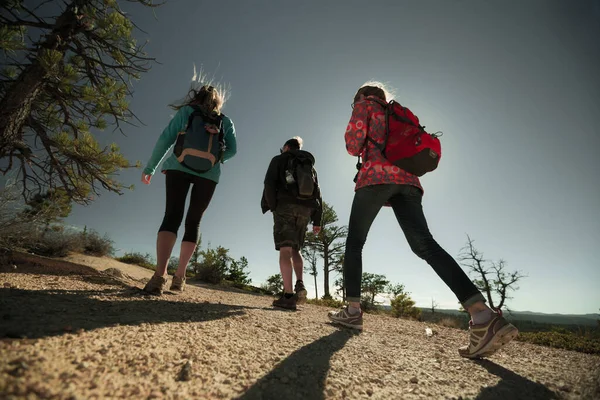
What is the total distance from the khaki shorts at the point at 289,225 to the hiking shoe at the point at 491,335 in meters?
2.11

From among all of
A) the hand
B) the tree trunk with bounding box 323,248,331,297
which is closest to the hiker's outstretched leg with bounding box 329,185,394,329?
the hand

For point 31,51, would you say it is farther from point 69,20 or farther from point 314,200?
point 314,200

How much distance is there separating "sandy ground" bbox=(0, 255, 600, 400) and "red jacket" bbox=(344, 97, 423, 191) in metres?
1.31

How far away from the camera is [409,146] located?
7.00 feet

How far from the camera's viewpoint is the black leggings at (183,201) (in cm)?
253

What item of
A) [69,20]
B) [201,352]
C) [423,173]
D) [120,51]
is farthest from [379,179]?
[69,20]

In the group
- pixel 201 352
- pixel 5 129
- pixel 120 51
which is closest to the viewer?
pixel 201 352

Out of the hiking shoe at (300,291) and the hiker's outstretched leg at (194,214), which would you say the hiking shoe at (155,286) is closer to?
the hiker's outstretched leg at (194,214)

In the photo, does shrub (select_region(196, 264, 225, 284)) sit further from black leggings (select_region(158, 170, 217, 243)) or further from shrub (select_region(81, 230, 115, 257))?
black leggings (select_region(158, 170, 217, 243))

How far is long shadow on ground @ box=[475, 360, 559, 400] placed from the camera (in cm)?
121

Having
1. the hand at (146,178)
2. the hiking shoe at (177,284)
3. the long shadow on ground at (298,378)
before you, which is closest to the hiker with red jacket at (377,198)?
the long shadow on ground at (298,378)

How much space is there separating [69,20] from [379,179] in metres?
5.06

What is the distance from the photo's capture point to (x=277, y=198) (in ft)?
11.5

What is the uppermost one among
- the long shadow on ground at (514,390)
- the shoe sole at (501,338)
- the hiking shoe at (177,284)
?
the hiking shoe at (177,284)
